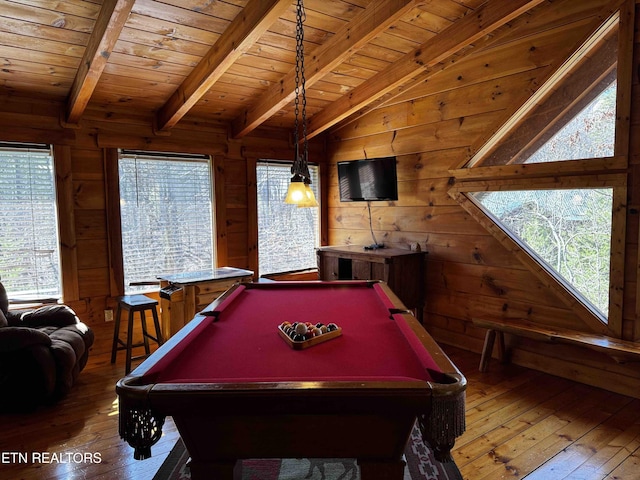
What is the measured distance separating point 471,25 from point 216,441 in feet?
11.1

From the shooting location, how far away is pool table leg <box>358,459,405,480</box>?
57.3 inches

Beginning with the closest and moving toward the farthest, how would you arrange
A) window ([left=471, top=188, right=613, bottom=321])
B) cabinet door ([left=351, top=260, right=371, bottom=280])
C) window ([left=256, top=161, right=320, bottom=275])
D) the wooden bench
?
the wooden bench, window ([left=471, top=188, right=613, bottom=321]), cabinet door ([left=351, top=260, right=371, bottom=280]), window ([left=256, top=161, right=320, bottom=275])

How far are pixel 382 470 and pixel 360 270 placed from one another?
279cm

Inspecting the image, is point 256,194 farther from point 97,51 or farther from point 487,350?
point 487,350

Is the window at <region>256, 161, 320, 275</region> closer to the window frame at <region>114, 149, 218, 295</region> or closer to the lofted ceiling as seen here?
the window frame at <region>114, 149, 218, 295</region>

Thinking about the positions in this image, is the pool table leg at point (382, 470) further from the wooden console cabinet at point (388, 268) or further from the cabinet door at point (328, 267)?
the cabinet door at point (328, 267)

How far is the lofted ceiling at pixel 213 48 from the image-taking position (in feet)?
9.09

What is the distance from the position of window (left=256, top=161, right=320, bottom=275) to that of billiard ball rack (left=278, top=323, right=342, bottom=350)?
3.18 m

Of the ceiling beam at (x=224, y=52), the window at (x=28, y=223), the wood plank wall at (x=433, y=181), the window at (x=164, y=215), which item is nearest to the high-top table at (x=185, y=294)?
the window at (x=164, y=215)

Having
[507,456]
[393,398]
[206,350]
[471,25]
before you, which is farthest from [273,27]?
[507,456]

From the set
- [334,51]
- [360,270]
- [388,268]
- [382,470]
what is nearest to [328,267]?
[360,270]

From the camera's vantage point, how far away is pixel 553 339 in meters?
3.14

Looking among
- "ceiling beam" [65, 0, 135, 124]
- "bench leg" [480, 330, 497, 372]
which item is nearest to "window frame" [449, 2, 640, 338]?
"bench leg" [480, 330, 497, 372]

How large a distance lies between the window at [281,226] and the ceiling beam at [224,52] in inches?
50.0
